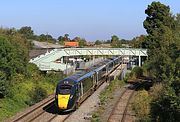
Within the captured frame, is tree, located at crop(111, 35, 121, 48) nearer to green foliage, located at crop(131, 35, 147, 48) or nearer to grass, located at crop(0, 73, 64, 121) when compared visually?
green foliage, located at crop(131, 35, 147, 48)

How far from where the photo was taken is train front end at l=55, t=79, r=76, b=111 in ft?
100

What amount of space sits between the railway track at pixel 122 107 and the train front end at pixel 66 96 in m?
3.18

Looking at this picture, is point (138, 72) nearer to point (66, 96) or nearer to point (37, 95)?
point (37, 95)

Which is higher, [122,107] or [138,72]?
[138,72]

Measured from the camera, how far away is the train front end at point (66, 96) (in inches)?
1202

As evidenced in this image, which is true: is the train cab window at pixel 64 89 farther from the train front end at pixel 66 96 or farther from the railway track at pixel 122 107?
the railway track at pixel 122 107

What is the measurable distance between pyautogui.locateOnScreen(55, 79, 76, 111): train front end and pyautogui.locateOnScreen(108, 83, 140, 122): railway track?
3.18m

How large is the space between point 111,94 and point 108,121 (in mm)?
16337

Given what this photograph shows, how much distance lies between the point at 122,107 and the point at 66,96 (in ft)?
19.8

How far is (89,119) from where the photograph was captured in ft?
95.8

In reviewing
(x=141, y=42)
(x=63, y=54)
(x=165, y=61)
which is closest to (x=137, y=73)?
(x=63, y=54)

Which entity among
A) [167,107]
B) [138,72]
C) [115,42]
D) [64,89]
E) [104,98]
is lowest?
[104,98]

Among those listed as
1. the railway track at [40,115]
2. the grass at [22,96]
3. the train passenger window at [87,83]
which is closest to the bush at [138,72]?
the grass at [22,96]

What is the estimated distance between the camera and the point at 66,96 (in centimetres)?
3050
